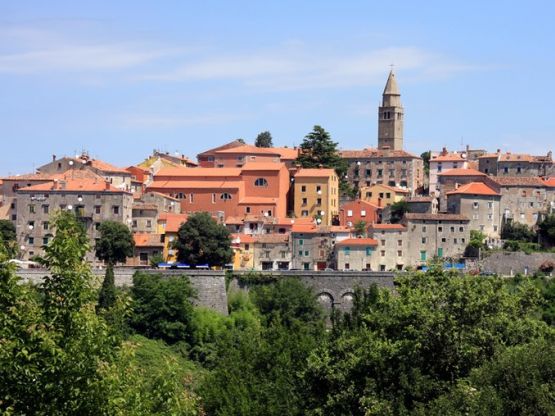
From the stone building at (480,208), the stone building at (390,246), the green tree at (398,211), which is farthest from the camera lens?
the green tree at (398,211)

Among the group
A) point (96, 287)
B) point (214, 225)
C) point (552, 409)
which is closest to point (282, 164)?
point (214, 225)

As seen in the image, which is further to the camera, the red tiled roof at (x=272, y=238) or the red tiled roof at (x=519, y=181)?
the red tiled roof at (x=519, y=181)

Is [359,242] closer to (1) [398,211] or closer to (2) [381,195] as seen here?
(1) [398,211]

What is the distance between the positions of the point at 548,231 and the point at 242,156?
2303 cm

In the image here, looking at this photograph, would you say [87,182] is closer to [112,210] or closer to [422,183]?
[112,210]

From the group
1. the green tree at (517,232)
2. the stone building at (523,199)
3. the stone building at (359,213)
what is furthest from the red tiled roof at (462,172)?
the stone building at (359,213)

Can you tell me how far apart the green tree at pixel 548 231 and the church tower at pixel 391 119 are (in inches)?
825

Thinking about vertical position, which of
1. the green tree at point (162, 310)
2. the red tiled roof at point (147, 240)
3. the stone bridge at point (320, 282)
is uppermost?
the red tiled roof at point (147, 240)

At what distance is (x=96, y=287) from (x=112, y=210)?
178 ft

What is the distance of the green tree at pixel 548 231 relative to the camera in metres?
73.6

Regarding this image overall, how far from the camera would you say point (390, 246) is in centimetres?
7238

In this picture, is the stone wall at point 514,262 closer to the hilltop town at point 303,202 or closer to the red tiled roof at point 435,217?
the hilltop town at point 303,202

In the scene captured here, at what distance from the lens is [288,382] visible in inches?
1773

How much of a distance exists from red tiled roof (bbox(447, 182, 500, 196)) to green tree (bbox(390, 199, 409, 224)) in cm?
281
